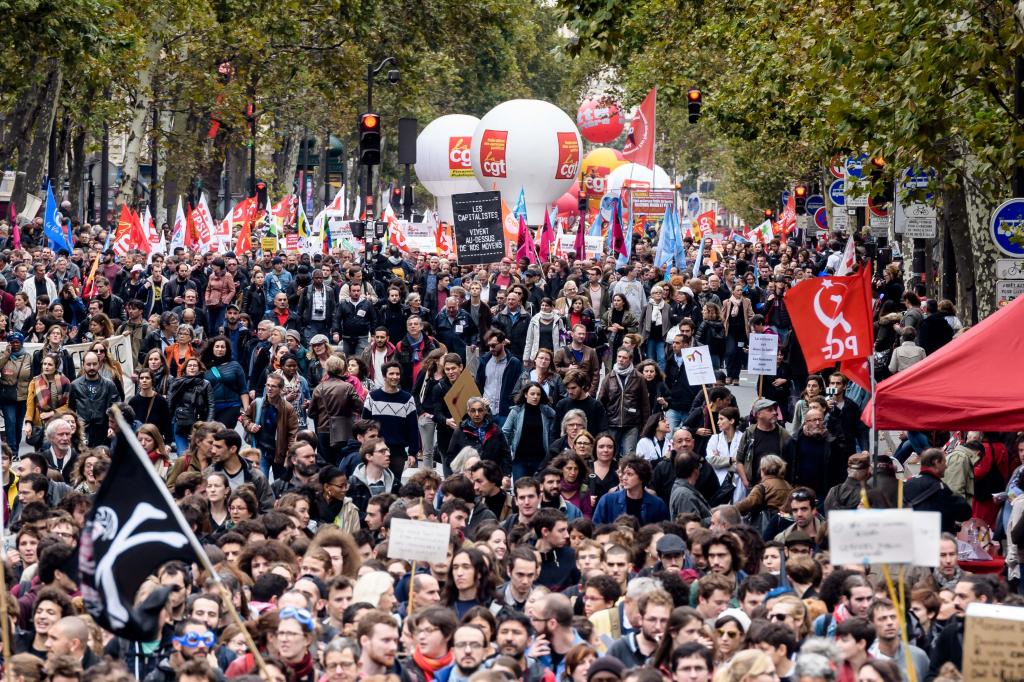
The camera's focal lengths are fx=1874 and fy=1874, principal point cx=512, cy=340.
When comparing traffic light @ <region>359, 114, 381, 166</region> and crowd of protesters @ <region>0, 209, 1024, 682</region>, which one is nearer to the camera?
crowd of protesters @ <region>0, 209, 1024, 682</region>

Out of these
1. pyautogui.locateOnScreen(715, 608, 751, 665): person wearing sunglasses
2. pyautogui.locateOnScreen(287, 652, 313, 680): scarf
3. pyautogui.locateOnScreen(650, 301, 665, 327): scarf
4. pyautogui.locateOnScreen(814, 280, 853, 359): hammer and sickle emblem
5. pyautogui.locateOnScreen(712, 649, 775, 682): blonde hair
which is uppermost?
pyautogui.locateOnScreen(814, 280, 853, 359): hammer and sickle emblem

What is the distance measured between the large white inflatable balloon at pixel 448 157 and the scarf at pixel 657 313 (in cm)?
3878

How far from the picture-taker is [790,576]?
33.7 ft

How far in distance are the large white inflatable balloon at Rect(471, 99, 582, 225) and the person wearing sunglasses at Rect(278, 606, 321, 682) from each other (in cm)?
4712

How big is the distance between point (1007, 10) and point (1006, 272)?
8.24 feet

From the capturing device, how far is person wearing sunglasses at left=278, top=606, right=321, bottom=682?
8531 mm

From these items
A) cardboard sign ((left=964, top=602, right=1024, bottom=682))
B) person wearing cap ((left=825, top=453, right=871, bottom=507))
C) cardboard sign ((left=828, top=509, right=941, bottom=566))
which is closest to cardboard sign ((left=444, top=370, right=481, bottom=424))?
person wearing cap ((left=825, top=453, right=871, bottom=507))

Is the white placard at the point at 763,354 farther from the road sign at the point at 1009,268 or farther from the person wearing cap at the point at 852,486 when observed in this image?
the person wearing cap at the point at 852,486

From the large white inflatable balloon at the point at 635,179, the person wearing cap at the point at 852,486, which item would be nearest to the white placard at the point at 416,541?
the person wearing cap at the point at 852,486

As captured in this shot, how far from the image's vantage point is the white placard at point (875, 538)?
7562 mm

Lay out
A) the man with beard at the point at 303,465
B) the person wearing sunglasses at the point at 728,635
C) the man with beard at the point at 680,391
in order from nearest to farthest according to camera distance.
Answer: the person wearing sunglasses at the point at 728,635 → the man with beard at the point at 303,465 → the man with beard at the point at 680,391

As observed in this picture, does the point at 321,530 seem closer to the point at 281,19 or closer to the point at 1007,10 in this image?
the point at 1007,10

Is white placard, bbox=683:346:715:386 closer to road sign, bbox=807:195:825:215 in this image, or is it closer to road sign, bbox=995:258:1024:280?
road sign, bbox=995:258:1024:280

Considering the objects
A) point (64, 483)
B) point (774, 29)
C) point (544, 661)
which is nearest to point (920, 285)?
point (774, 29)
